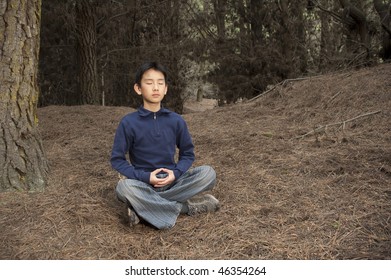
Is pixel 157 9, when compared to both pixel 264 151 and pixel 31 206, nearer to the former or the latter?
pixel 264 151

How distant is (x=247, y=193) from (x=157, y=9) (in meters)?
8.58

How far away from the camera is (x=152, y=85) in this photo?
293 cm

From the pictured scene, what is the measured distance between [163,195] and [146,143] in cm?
41

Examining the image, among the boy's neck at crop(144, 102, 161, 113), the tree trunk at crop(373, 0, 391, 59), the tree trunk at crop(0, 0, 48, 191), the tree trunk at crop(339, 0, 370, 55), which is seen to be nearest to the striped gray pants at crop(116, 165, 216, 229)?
the boy's neck at crop(144, 102, 161, 113)

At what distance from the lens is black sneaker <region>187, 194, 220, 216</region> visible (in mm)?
3053

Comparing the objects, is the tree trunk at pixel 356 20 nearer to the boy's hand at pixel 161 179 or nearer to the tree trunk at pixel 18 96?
the boy's hand at pixel 161 179

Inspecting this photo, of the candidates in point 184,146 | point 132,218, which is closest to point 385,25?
point 184,146

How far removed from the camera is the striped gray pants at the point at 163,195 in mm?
2805

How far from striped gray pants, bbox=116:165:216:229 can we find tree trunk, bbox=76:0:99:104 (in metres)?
6.19

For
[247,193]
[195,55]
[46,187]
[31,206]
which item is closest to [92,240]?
[31,206]

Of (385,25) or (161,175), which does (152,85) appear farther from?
(385,25)

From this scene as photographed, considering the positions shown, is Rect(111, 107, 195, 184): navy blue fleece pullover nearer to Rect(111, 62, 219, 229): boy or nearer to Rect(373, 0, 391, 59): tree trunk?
Rect(111, 62, 219, 229): boy
